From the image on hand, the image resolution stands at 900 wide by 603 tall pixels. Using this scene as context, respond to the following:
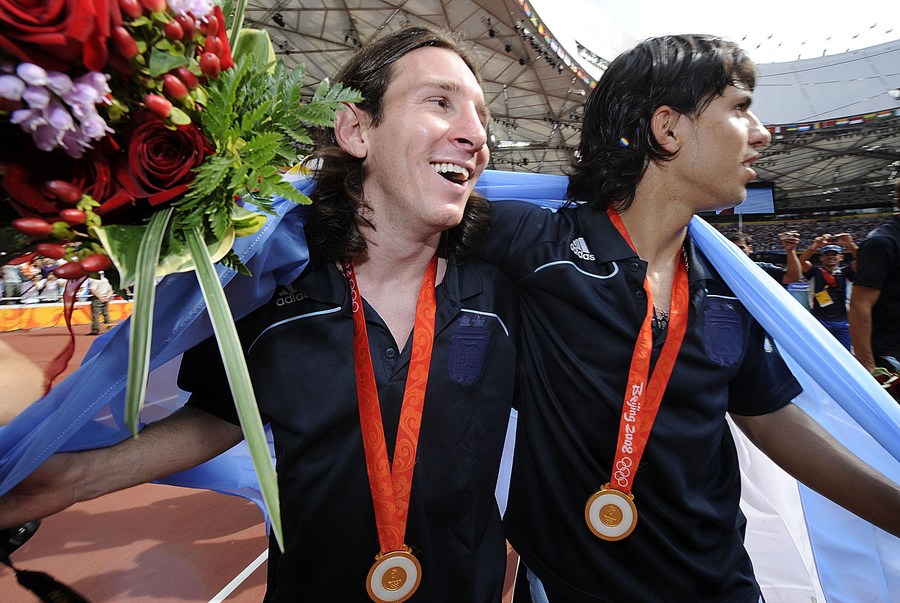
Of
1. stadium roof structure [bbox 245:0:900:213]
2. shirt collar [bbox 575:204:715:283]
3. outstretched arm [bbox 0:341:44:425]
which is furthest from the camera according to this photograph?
stadium roof structure [bbox 245:0:900:213]

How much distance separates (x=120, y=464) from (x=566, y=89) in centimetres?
→ 2437

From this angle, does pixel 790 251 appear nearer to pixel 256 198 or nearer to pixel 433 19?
pixel 256 198

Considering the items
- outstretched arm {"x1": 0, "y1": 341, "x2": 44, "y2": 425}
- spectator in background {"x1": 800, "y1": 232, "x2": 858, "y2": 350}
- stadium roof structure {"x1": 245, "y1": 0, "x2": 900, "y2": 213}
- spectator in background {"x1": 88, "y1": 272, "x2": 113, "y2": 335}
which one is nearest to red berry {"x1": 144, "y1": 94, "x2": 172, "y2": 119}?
outstretched arm {"x1": 0, "y1": 341, "x2": 44, "y2": 425}

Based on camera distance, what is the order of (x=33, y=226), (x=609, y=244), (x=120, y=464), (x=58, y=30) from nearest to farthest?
(x=58, y=30) < (x=33, y=226) < (x=120, y=464) < (x=609, y=244)

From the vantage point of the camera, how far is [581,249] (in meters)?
1.65

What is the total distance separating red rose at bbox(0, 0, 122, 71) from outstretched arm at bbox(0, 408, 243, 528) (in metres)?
0.83

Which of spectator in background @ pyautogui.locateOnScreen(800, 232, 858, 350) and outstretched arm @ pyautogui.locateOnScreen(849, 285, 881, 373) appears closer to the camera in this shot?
outstretched arm @ pyautogui.locateOnScreen(849, 285, 881, 373)

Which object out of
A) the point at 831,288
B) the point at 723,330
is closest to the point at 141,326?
the point at 723,330

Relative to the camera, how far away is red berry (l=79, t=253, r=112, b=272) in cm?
84

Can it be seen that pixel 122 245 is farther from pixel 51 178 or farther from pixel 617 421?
pixel 617 421

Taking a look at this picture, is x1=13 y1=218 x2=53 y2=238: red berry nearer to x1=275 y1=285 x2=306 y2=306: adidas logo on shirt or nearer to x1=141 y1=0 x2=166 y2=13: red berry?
x1=141 y1=0 x2=166 y2=13: red berry

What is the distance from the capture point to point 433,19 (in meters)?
17.4

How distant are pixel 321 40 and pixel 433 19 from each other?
528 centimetres

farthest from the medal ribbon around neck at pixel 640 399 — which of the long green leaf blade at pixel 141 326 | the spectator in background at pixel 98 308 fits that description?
the spectator in background at pixel 98 308
